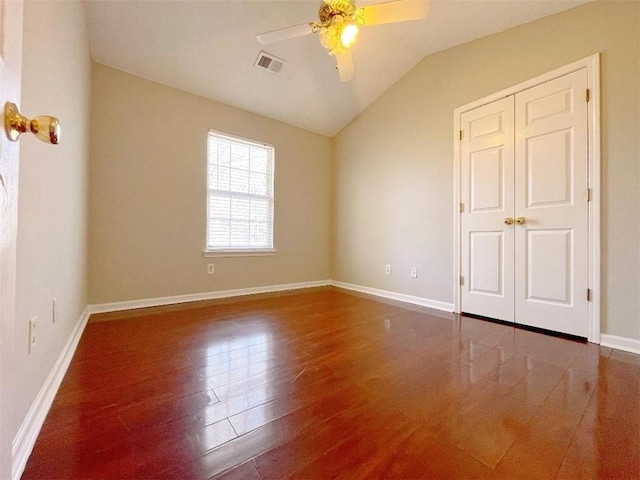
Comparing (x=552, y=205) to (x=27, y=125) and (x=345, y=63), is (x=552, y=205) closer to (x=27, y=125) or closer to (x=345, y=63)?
(x=345, y=63)

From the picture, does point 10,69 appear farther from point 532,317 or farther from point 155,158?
point 532,317

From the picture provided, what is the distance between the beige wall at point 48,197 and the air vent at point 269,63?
4.74 ft

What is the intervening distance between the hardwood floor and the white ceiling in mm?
2526

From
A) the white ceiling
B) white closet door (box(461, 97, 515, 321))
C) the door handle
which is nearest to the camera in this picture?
the door handle

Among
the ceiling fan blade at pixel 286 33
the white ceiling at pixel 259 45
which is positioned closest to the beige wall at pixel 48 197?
the white ceiling at pixel 259 45

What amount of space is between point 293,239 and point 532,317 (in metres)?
2.86

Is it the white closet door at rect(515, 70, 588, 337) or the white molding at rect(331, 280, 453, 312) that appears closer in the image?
the white closet door at rect(515, 70, 588, 337)

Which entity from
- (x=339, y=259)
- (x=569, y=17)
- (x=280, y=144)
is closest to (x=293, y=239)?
(x=339, y=259)

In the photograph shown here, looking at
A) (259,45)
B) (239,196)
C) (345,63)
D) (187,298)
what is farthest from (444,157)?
(187,298)

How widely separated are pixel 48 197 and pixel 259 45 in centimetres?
238

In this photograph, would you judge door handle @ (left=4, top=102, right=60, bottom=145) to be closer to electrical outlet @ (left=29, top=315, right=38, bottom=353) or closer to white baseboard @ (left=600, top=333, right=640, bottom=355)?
electrical outlet @ (left=29, top=315, right=38, bottom=353)

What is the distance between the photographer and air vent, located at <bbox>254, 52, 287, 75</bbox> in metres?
2.90

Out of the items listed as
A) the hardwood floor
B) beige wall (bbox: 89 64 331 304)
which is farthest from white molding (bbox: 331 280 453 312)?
beige wall (bbox: 89 64 331 304)

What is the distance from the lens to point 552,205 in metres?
2.28
